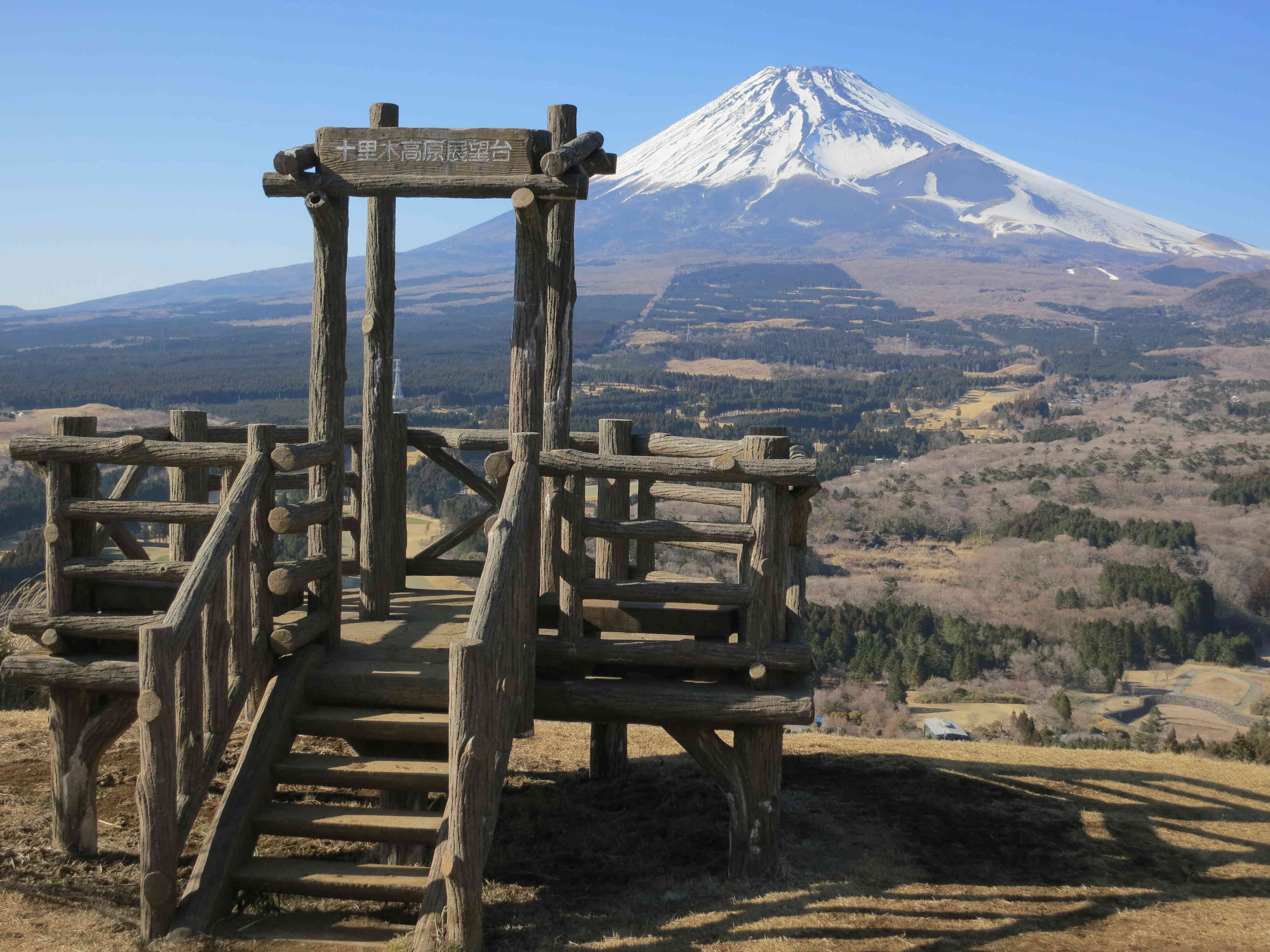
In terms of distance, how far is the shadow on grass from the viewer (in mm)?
5945

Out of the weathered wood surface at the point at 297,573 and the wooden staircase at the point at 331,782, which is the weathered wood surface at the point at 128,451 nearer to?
the weathered wood surface at the point at 297,573

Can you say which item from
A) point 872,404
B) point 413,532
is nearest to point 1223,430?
point 872,404

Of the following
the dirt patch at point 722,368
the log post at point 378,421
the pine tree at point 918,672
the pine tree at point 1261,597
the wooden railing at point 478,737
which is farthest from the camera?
the dirt patch at point 722,368

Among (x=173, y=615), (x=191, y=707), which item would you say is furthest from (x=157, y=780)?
(x=173, y=615)

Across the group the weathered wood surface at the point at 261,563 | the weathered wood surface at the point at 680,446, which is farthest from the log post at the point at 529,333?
the weathered wood surface at the point at 261,563

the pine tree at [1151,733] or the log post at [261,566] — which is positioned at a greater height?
the log post at [261,566]

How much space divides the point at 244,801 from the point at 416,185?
11.9 feet

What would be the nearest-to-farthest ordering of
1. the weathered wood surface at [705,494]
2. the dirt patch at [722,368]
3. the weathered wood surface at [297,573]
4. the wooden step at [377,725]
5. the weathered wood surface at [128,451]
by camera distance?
the wooden step at [377,725] < the weathered wood surface at [297,573] < the weathered wood surface at [128,451] < the weathered wood surface at [705,494] < the dirt patch at [722,368]

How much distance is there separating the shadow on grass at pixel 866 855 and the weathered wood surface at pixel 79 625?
2504mm

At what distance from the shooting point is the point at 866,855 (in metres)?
7.08

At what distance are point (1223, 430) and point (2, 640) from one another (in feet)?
369

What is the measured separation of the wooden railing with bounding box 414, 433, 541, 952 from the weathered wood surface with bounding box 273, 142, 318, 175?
2253mm

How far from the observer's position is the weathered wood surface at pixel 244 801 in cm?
555

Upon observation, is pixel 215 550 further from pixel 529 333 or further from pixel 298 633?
pixel 529 333
